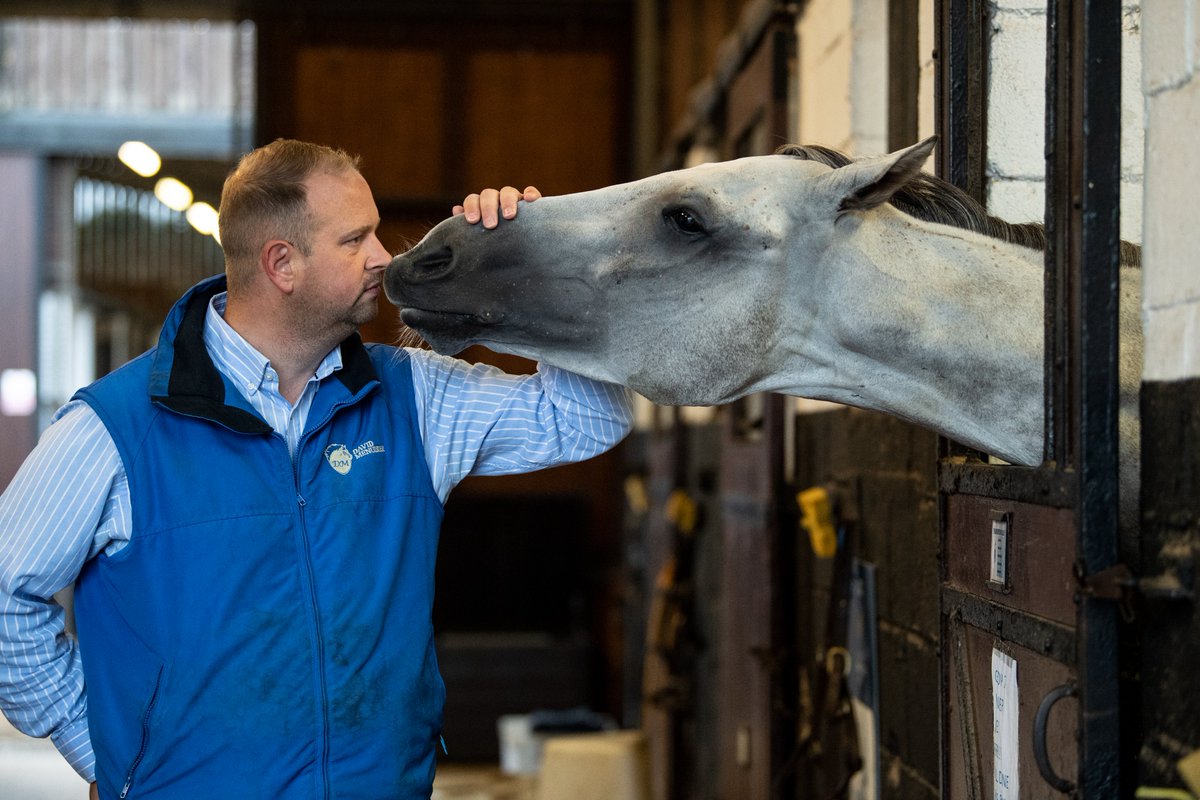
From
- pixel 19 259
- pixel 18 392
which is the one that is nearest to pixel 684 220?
pixel 18 392

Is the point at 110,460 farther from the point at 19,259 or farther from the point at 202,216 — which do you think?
the point at 19,259

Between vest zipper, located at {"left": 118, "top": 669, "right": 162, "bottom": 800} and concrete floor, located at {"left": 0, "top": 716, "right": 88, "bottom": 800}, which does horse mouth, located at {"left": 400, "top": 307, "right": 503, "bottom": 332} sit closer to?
vest zipper, located at {"left": 118, "top": 669, "right": 162, "bottom": 800}

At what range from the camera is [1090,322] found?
3.90ft

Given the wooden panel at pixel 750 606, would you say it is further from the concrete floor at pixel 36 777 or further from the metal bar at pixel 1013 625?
the concrete floor at pixel 36 777

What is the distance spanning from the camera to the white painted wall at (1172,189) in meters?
1.08

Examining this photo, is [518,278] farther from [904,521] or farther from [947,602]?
[904,521]

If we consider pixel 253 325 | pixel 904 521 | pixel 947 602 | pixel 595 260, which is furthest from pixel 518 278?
pixel 904 521

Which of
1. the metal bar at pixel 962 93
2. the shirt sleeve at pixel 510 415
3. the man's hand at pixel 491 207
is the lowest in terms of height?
the shirt sleeve at pixel 510 415

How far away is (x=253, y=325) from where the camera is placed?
160cm

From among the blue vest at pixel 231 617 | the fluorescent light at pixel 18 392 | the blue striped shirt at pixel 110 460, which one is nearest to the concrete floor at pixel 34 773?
the blue striped shirt at pixel 110 460

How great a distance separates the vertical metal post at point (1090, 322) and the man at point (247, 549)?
25.1 inches

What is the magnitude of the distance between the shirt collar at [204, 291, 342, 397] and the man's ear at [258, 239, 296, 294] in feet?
0.28

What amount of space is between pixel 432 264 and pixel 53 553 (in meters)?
0.55

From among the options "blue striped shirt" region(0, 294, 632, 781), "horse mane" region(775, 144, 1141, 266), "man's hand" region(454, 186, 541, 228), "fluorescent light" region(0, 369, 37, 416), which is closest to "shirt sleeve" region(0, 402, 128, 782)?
"blue striped shirt" region(0, 294, 632, 781)
